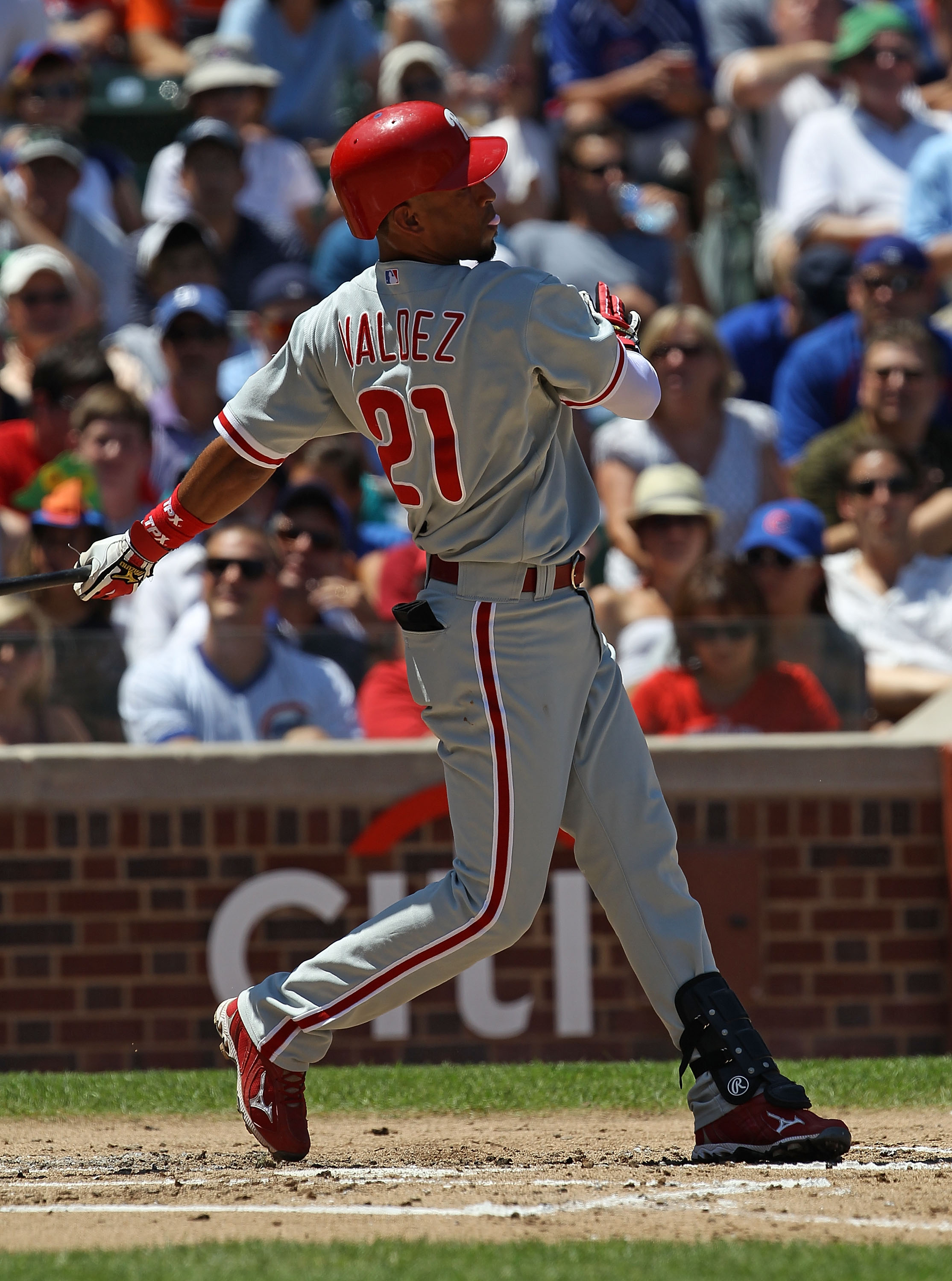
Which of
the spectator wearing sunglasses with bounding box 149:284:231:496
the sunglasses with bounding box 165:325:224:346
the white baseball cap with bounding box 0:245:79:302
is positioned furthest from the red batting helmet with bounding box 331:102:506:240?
the white baseball cap with bounding box 0:245:79:302

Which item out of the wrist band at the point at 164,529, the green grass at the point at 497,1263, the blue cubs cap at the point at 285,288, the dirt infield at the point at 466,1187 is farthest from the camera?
the blue cubs cap at the point at 285,288

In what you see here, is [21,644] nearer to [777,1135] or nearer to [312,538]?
[312,538]

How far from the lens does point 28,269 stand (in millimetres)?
8547

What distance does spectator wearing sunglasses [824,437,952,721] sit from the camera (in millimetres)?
6496

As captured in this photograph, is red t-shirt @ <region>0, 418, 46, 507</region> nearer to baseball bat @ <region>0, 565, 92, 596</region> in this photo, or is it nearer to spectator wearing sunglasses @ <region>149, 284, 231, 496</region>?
spectator wearing sunglasses @ <region>149, 284, 231, 496</region>

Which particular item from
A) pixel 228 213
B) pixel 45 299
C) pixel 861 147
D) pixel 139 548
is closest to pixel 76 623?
pixel 139 548

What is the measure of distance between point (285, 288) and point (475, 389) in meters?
5.20

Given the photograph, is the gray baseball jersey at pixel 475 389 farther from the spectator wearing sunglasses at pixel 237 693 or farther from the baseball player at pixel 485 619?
the spectator wearing sunglasses at pixel 237 693

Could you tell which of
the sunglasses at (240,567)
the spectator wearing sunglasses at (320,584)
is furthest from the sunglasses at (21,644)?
the spectator wearing sunglasses at (320,584)

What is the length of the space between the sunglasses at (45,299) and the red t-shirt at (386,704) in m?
3.32

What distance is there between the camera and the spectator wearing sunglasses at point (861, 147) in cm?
956

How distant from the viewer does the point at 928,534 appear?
7.24 metres

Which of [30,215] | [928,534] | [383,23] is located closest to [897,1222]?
[928,534]

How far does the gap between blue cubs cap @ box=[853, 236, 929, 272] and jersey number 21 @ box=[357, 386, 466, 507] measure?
17.0ft
